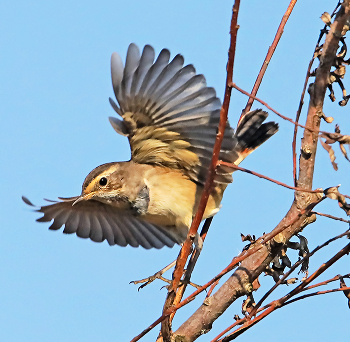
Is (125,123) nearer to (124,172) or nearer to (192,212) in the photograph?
(124,172)

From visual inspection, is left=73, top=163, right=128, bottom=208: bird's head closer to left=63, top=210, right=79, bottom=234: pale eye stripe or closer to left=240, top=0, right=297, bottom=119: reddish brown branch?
left=63, top=210, right=79, bottom=234: pale eye stripe

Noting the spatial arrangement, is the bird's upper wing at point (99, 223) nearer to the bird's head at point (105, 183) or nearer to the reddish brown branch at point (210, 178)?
the bird's head at point (105, 183)

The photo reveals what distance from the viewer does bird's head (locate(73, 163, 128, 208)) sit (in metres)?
5.92

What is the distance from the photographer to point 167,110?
16.8 ft

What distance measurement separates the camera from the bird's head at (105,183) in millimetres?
5922

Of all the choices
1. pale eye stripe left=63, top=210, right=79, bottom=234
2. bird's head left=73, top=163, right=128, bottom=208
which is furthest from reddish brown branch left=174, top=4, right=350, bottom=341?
pale eye stripe left=63, top=210, right=79, bottom=234

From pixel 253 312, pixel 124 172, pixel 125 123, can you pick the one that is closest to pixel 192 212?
pixel 124 172

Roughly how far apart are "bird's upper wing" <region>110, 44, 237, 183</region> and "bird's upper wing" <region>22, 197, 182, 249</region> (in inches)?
56.8

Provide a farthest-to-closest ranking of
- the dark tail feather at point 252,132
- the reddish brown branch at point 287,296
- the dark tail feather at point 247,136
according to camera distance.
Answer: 1. the dark tail feather at point 252,132
2. the dark tail feather at point 247,136
3. the reddish brown branch at point 287,296

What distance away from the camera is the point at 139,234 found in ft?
22.5

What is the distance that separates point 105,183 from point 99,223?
111cm

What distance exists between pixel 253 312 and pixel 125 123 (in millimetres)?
2642

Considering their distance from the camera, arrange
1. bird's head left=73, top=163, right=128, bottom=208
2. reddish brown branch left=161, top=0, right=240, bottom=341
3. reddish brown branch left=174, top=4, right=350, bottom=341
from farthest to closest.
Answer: bird's head left=73, top=163, right=128, bottom=208 < reddish brown branch left=174, top=4, right=350, bottom=341 < reddish brown branch left=161, top=0, right=240, bottom=341

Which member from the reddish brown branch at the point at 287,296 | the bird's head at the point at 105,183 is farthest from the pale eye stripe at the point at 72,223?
the reddish brown branch at the point at 287,296
